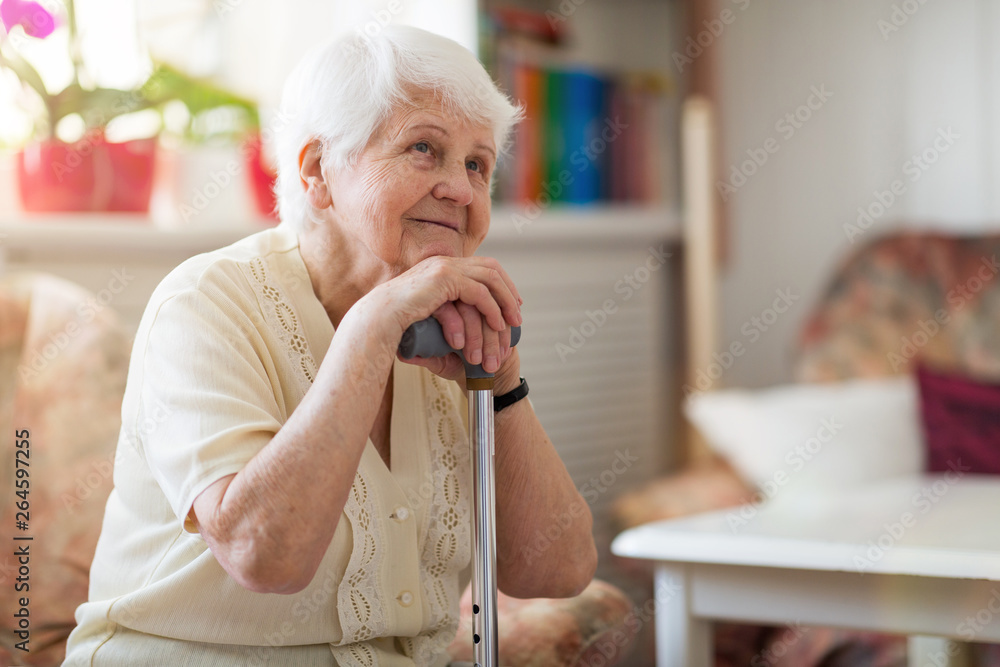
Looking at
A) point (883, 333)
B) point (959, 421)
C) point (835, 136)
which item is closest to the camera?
point (959, 421)

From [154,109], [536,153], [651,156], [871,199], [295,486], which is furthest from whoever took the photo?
[651,156]

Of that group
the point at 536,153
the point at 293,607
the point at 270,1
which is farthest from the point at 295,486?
the point at 536,153

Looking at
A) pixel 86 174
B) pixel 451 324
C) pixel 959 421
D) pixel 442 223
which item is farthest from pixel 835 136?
pixel 451 324

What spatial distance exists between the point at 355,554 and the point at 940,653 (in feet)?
2.66

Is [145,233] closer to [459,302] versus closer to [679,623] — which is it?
[459,302]

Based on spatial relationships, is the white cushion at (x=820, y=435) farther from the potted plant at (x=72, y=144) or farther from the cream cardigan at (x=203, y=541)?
the potted plant at (x=72, y=144)

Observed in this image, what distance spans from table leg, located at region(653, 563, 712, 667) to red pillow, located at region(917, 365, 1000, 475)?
925 millimetres

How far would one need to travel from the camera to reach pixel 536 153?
2.58 metres

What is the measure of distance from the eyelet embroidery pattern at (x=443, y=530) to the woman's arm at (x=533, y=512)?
45 mm

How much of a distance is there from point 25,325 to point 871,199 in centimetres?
226

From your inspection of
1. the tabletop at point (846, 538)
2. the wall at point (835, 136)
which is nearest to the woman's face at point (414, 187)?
the tabletop at point (846, 538)

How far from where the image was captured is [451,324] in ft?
Result: 2.86

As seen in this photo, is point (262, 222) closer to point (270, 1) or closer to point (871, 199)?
point (270, 1)

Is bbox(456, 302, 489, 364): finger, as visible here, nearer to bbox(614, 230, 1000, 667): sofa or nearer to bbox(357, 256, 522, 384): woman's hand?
bbox(357, 256, 522, 384): woman's hand
